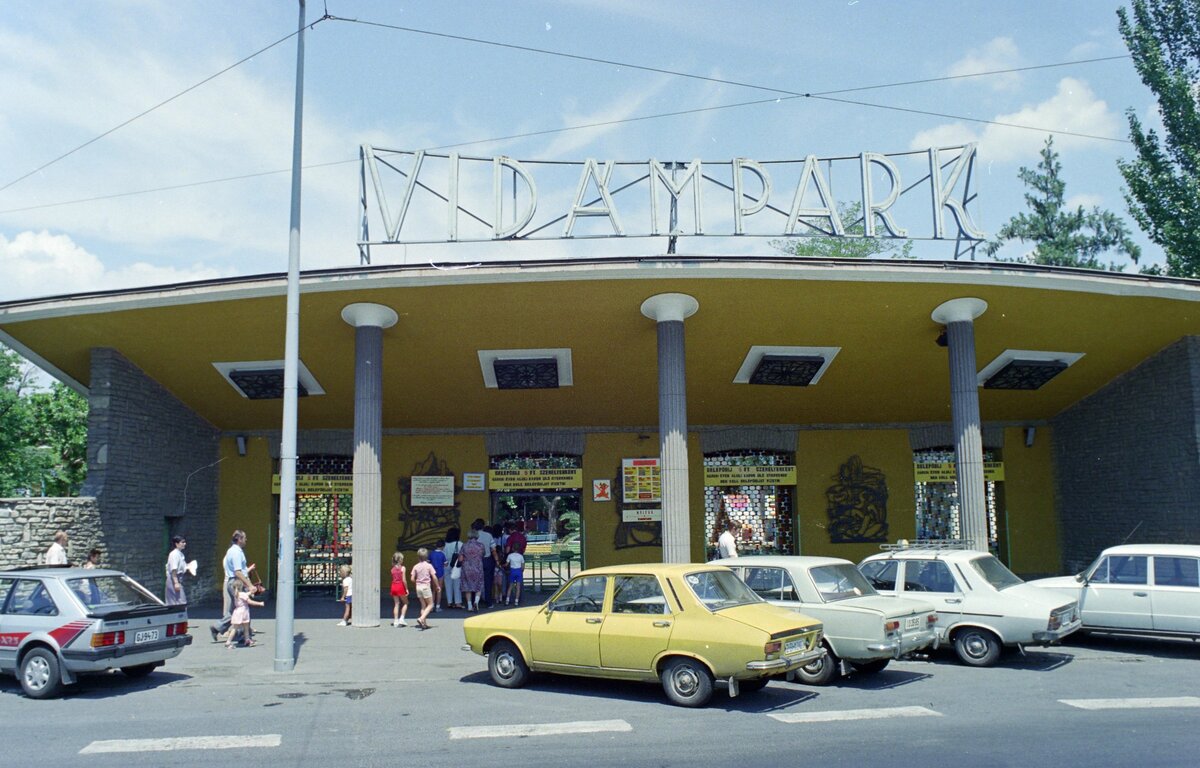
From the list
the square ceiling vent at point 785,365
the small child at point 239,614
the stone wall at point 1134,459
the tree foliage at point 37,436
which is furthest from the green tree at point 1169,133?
the tree foliage at point 37,436

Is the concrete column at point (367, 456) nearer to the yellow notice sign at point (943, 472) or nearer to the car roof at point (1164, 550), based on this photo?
the car roof at point (1164, 550)

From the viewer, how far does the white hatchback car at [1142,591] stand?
39.3 ft

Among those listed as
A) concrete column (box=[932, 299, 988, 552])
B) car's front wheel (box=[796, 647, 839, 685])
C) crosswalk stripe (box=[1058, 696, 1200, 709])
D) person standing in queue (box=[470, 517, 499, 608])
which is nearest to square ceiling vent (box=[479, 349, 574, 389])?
person standing in queue (box=[470, 517, 499, 608])

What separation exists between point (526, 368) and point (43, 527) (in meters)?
8.68

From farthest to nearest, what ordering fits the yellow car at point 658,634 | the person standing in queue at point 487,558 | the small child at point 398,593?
the person standing in queue at point 487,558 < the small child at point 398,593 < the yellow car at point 658,634

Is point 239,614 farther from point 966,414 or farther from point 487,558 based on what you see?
point 966,414

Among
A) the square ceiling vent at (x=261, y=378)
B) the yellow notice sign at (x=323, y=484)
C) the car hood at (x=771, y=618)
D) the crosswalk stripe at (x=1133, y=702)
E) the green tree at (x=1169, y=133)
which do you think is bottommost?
the crosswalk stripe at (x=1133, y=702)

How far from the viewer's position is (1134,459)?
18.3 m

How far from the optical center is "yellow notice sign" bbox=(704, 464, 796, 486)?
68.5ft

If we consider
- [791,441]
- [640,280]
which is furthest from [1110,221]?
[640,280]

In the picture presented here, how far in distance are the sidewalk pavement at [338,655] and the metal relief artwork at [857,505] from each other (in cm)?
931

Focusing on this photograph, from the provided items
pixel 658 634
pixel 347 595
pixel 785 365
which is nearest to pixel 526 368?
pixel 785 365

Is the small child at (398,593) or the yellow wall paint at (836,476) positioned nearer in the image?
the small child at (398,593)

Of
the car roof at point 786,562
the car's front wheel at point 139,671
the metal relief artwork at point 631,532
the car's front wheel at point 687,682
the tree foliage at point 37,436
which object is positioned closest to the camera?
the car's front wheel at point 687,682
